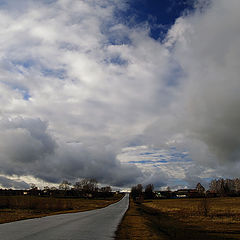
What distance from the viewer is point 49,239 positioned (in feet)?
43.7

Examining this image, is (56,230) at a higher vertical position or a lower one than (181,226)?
higher

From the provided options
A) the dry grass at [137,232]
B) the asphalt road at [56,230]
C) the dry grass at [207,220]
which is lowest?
the dry grass at [207,220]

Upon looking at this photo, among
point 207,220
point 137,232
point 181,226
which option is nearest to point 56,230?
point 137,232

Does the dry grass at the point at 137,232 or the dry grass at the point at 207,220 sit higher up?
the dry grass at the point at 137,232

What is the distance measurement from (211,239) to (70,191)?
180 meters

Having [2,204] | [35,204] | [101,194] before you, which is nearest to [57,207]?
[35,204]

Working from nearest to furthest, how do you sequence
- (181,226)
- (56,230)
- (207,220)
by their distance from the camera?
(56,230)
(181,226)
(207,220)

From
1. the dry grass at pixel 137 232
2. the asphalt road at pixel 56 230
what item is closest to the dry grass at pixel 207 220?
the dry grass at pixel 137 232

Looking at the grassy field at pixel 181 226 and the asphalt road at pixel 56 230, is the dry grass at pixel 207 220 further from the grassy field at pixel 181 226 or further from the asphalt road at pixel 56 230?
the asphalt road at pixel 56 230

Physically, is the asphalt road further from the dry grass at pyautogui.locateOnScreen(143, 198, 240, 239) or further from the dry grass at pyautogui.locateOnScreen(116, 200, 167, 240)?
the dry grass at pyautogui.locateOnScreen(143, 198, 240, 239)

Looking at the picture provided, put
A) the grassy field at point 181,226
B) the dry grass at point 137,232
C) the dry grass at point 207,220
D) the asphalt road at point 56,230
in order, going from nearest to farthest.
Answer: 1. the asphalt road at point 56,230
2. the dry grass at point 137,232
3. the grassy field at point 181,226
4. the dry grass at point 207,220

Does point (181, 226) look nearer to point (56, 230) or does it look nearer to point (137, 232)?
point (137, 232)

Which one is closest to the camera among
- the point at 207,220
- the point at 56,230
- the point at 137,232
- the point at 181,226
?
the point at 56,230

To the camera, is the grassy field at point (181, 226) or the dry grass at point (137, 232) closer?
the dry grass at point (137, 232)
